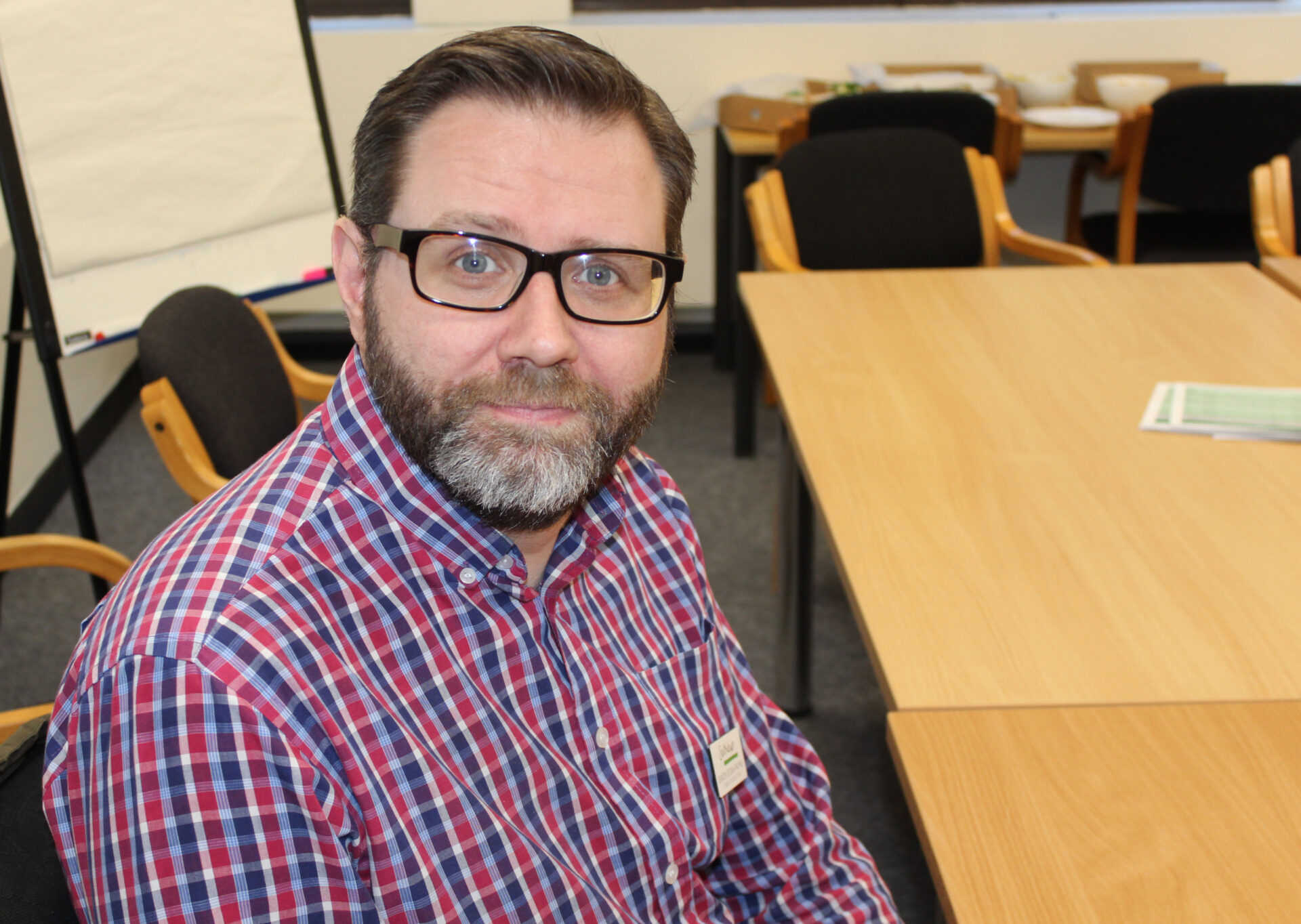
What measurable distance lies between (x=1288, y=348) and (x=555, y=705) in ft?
5.09

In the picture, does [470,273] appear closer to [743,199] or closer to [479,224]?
[479,224]

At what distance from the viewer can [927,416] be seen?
167 cm

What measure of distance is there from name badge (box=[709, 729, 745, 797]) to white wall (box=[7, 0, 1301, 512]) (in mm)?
2988

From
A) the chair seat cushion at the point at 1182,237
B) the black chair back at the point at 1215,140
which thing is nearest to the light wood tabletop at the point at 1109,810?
the chair seat cushion at the point at 1182,237

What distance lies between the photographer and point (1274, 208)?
8.70ft

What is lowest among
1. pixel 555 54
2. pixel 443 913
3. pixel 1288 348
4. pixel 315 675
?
pixel 1288 348

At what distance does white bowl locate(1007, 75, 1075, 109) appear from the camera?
366 centimetres

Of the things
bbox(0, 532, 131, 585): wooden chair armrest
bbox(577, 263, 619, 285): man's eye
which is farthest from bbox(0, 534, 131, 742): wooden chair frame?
bbox(577, 263, 619, 285): man's eye

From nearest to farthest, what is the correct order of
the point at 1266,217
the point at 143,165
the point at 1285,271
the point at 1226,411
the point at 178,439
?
the point at 178,439
the point at 1226,411
the point at 143,165
the point at 1285,271
the point at 1266,217

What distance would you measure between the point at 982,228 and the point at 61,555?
2159mm

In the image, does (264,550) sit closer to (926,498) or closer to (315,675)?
(315,675)

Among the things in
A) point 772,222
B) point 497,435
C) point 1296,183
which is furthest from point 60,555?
point 1296,183

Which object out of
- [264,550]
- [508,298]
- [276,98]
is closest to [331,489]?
[264,550]

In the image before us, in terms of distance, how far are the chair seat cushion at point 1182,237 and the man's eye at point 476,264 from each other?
9.43 ft
